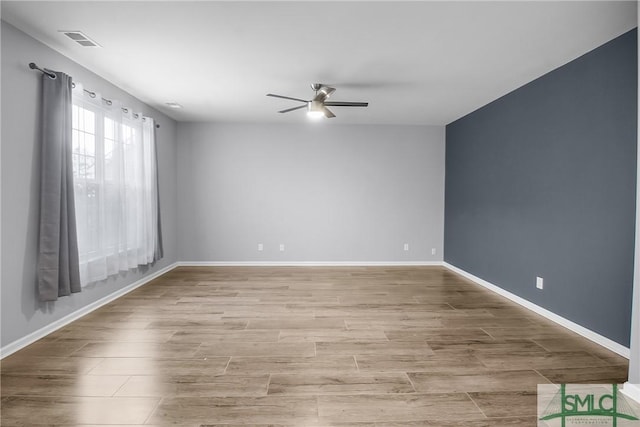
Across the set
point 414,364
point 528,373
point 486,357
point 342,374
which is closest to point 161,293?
point 342,374

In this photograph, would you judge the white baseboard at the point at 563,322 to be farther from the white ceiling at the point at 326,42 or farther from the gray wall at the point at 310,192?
the white ceiling at the point at 326,42

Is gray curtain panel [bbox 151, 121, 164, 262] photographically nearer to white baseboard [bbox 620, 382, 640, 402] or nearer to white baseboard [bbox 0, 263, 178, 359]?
white baseboard [bbox 0, 263, 178, 359]

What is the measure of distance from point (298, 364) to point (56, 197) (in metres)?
2.48

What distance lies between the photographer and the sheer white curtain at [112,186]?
10.9 ft

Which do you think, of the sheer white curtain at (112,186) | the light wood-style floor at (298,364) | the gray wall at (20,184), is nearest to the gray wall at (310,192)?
Answer: the sheer white curtain at (112,186)

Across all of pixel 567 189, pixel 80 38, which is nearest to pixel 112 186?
pixel 80 38

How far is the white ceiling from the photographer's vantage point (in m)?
2.36

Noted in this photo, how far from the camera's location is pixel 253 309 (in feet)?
12.1

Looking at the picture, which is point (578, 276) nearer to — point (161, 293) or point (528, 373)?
point (528, 373)

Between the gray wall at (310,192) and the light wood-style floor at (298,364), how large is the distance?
206cm

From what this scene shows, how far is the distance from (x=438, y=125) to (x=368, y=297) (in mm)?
3645

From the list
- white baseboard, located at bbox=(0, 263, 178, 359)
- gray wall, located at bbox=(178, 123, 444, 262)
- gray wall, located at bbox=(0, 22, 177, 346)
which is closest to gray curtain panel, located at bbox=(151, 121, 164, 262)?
white baseboard, located at bbox=(0, 263, 178, 359)

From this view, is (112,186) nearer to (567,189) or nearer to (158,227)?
(158,227)

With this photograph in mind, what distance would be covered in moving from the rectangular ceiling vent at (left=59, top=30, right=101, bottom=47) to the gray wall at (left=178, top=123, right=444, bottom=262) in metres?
3.05
